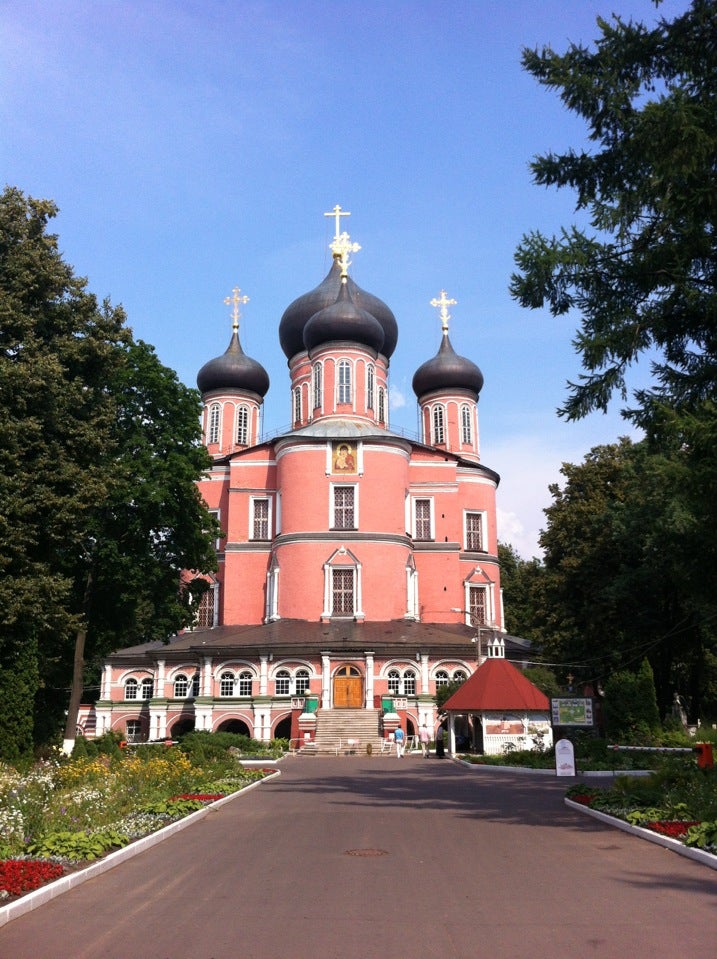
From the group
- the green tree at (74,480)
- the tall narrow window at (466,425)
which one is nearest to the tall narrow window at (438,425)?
the tall narrow window at (466,425)

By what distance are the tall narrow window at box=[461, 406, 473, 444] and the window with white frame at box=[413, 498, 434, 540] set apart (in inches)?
256

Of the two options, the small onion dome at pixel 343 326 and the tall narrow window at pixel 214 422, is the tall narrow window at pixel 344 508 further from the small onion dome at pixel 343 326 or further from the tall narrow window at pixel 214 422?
the tall narrow window at pixel 214 422

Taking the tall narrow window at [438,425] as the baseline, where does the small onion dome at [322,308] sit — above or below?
above

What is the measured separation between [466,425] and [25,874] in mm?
45405

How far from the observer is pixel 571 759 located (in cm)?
2127

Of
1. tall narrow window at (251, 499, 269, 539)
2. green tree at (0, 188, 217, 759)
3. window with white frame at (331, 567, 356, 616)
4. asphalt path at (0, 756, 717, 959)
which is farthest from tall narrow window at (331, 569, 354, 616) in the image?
asphalt path at (0, 756, 717, 959)

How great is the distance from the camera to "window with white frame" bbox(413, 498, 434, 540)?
46.5m

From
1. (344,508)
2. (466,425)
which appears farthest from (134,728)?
(466,425)

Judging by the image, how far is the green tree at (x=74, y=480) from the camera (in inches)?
796

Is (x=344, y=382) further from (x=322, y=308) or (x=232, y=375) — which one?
(x=232, y=375)

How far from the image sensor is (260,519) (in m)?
46.0

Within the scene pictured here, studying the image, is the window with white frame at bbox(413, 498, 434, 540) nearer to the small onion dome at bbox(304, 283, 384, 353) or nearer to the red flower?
the small onion dome at bbox(304, 283, 384, 353)

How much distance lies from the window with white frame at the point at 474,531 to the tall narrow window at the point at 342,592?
8.73 metres

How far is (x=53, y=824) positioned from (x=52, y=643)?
13.5 meters
